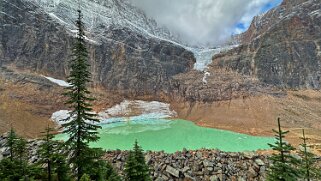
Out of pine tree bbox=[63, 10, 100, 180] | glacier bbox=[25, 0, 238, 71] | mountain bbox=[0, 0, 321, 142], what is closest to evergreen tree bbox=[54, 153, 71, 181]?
pine tree bbox=[63, 10, 100, 180]

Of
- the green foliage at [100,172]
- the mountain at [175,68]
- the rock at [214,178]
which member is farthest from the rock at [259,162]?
the mountain at [175,68]

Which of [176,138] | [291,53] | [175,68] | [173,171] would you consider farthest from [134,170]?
[175,68]

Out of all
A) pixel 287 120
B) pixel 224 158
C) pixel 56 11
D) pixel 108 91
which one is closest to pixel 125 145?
pixel 224 158

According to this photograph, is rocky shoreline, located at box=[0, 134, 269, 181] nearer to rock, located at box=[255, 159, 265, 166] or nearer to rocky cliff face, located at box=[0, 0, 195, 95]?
rock, located at box=[255, 159, 265, 166]

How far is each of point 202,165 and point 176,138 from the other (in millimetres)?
33143

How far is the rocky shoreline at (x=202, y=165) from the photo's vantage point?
22798 mm

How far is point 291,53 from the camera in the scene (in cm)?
8850

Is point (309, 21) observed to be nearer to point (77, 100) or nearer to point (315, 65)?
point (315, 65)

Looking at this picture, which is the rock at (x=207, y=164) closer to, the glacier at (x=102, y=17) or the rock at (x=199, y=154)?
the rock at (x=199, y=154)

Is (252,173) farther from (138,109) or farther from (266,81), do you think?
(138,109)

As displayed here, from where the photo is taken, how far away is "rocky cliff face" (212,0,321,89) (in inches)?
3374

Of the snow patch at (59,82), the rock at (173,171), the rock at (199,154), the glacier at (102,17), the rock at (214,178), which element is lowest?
the rock at (214,178)

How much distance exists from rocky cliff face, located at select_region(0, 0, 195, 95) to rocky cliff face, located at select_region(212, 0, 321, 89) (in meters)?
29.2

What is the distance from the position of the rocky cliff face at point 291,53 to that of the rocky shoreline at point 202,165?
66517 mm
